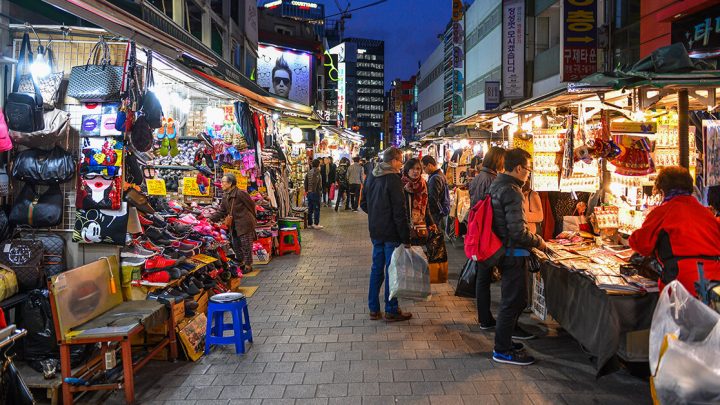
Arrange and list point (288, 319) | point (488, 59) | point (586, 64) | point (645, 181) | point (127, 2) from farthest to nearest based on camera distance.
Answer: point (488, 59) → point (586, 64) → point (127, 2) → point (288, 319) → point (645, 181)

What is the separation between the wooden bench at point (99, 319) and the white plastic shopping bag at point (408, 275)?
255cm

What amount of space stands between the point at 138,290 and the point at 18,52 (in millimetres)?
2704

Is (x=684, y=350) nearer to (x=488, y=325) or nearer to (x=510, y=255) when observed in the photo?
(x=510, y=255)

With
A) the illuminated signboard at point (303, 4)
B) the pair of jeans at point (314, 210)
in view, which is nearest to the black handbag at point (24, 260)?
the pair of jeans at point (314, 210)

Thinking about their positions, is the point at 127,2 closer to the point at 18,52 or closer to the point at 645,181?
the point at 18,52

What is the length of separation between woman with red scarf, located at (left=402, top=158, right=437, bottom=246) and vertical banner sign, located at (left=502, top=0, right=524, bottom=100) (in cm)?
1208

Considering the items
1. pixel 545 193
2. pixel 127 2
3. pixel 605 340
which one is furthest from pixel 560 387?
pixel 127 2

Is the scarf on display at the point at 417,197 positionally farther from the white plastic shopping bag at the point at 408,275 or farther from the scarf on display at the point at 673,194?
the scarf on display at the point at 673,194

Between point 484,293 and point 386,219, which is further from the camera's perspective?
point 386,219

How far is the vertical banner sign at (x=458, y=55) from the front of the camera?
27.5 metres

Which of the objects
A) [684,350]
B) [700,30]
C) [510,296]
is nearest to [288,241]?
[510,296]

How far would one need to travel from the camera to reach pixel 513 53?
Answer: 721 inches

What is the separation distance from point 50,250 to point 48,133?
1184mm

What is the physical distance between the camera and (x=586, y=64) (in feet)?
43.0
